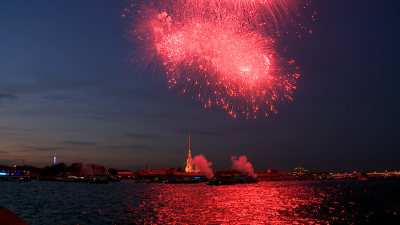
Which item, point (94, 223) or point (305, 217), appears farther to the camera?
point (305, 217)

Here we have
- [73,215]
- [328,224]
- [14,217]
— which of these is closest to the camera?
[14,217]

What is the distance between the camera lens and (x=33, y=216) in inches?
1115

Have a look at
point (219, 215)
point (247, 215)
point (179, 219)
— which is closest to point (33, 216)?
point (179, 219)

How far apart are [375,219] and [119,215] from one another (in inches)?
956

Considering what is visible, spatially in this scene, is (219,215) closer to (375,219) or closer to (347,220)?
(347,220)

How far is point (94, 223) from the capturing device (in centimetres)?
2478

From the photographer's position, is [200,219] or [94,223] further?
[200,219]

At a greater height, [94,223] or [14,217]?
[14,217]

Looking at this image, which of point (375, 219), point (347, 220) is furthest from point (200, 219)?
point (375, 219)

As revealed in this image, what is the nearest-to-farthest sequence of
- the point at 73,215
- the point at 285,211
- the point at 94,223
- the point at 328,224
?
the point at 94,223, the point at 328,224, the point at 73,215, the point at 285,211

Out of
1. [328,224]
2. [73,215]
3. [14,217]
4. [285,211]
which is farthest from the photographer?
[285,211]

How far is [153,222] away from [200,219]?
13.8 feet

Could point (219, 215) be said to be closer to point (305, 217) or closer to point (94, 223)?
point (305, 217)

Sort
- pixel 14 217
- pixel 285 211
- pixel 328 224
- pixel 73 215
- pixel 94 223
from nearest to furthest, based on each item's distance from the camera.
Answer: pixel 14 217, pixel 94 223, pixel 328 224, pixel 73 215, pixel 285 211
